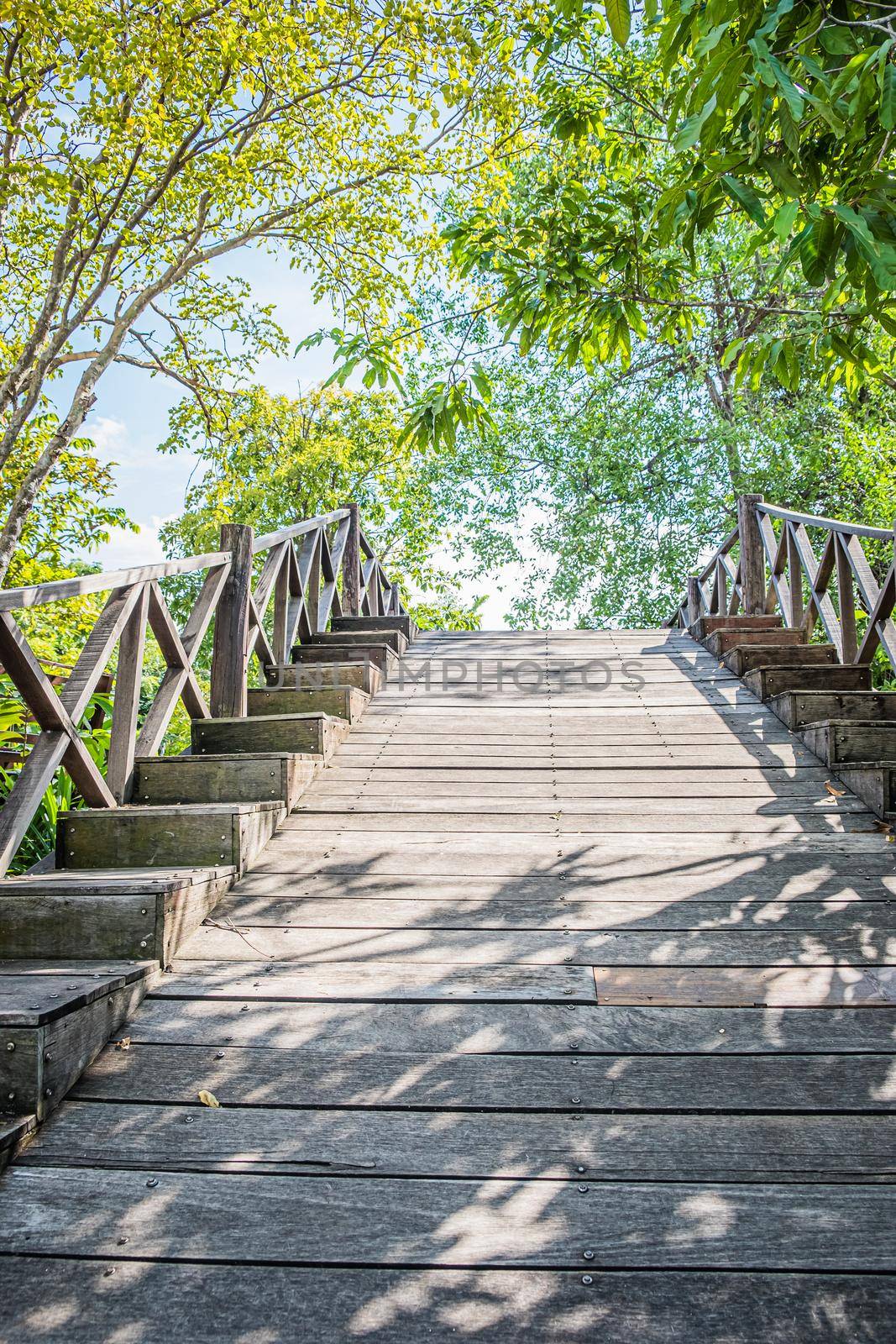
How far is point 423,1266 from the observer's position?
53.7 inches

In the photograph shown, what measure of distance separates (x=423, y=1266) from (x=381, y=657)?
432 cm

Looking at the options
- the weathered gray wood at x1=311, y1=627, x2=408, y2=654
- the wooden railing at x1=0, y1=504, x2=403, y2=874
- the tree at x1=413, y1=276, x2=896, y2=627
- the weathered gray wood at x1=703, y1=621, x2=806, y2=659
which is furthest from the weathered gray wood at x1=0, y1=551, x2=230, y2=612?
the tree at x1=413, y1=276, x2=896, y2=627

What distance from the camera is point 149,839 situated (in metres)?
2.70

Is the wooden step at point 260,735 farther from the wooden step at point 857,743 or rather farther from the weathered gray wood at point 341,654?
the wooden step at point 857,743

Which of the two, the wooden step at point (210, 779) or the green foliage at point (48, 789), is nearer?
the wooden step at point (210, 779)

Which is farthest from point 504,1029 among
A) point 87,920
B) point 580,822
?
point 580,822

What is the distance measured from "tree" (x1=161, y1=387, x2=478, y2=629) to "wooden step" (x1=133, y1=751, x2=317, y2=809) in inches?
335

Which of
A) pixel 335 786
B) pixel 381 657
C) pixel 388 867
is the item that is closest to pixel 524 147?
pixel 381 657

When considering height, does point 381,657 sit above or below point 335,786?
above

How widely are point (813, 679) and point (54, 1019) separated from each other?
4087 millimetres

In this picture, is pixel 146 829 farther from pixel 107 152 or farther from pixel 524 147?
pixel 524 147

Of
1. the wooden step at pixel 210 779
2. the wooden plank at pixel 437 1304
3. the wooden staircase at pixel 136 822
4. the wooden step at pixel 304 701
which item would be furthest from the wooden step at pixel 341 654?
the wooden plank at pixel 437 1304

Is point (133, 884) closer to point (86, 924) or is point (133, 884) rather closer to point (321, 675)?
point (86, 924)

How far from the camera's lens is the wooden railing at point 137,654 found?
2465mm
